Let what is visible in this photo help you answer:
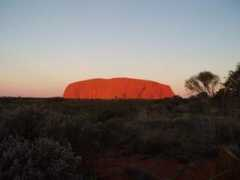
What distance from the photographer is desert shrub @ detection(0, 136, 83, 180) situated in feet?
10.7

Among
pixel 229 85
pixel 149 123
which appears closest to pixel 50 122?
pixel 149 123

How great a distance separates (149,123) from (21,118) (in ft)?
Answer: 19.1

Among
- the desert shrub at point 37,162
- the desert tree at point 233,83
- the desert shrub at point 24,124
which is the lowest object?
the desert shrub at point 37,162

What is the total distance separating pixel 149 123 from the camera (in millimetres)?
10367

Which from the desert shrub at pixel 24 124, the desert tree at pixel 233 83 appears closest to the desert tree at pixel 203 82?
the desert tree at pixel 233 83

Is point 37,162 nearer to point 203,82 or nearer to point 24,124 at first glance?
point 24,124

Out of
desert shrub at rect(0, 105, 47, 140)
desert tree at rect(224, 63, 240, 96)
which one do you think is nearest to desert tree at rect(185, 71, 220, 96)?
desert tree at rect(224, 63, 240, 96)

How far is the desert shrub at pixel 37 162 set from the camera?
326 centimetres

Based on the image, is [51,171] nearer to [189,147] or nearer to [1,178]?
[1,178]

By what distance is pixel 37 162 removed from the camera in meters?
3.49

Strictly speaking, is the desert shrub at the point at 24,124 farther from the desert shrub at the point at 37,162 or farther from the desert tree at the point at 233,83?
the desert tree at the point at 233,83

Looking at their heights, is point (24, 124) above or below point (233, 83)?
below

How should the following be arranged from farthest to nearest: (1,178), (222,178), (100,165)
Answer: (100,165)
(1,178)
(222,178)

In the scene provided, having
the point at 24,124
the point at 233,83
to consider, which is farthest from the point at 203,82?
the point at 24,124
